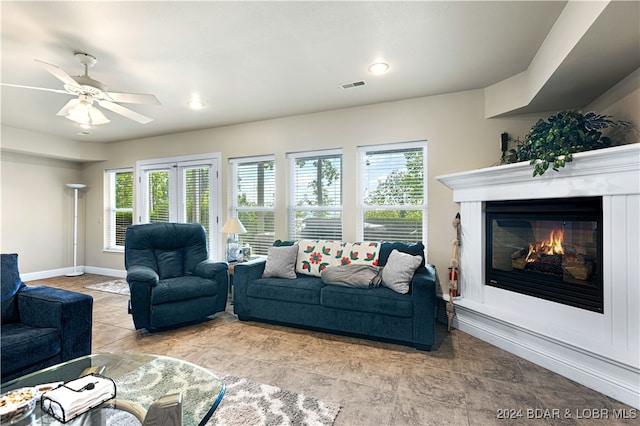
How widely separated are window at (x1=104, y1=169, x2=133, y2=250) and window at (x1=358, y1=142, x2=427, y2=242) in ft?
15.3

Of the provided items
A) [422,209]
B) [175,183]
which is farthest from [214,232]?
[422,209]

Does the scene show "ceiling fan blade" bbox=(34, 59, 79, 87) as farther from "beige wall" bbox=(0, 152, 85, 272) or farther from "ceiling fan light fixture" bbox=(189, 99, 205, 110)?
"beige wall" bbox=(0, 152, 85, 272)

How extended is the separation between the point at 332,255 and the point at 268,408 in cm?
186

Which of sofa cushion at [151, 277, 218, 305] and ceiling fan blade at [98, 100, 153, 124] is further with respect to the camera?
sofa cushion at [151, 277, 218, 305]

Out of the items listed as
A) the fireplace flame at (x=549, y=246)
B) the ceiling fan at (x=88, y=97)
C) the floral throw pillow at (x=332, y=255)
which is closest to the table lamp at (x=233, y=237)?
the floral throw pillow at (x=332, y=255)

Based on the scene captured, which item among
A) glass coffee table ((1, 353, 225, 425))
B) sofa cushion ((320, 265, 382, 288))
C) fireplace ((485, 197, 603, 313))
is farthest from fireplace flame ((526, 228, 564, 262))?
glass coffee table ((1, 353, 225, 425))

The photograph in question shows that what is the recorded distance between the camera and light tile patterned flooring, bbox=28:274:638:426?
1.83 m

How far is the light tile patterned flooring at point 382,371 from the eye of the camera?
71.9 inches

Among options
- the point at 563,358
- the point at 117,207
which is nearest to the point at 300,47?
the point at 563,358

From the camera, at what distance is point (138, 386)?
1.45 m

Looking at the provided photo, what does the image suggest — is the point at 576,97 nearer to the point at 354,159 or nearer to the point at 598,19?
the point at 598,19

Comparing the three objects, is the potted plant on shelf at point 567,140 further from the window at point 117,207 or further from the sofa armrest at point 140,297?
the window at point 117,207

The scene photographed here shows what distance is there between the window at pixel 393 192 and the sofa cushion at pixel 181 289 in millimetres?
1949

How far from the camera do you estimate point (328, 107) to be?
12.8ft
